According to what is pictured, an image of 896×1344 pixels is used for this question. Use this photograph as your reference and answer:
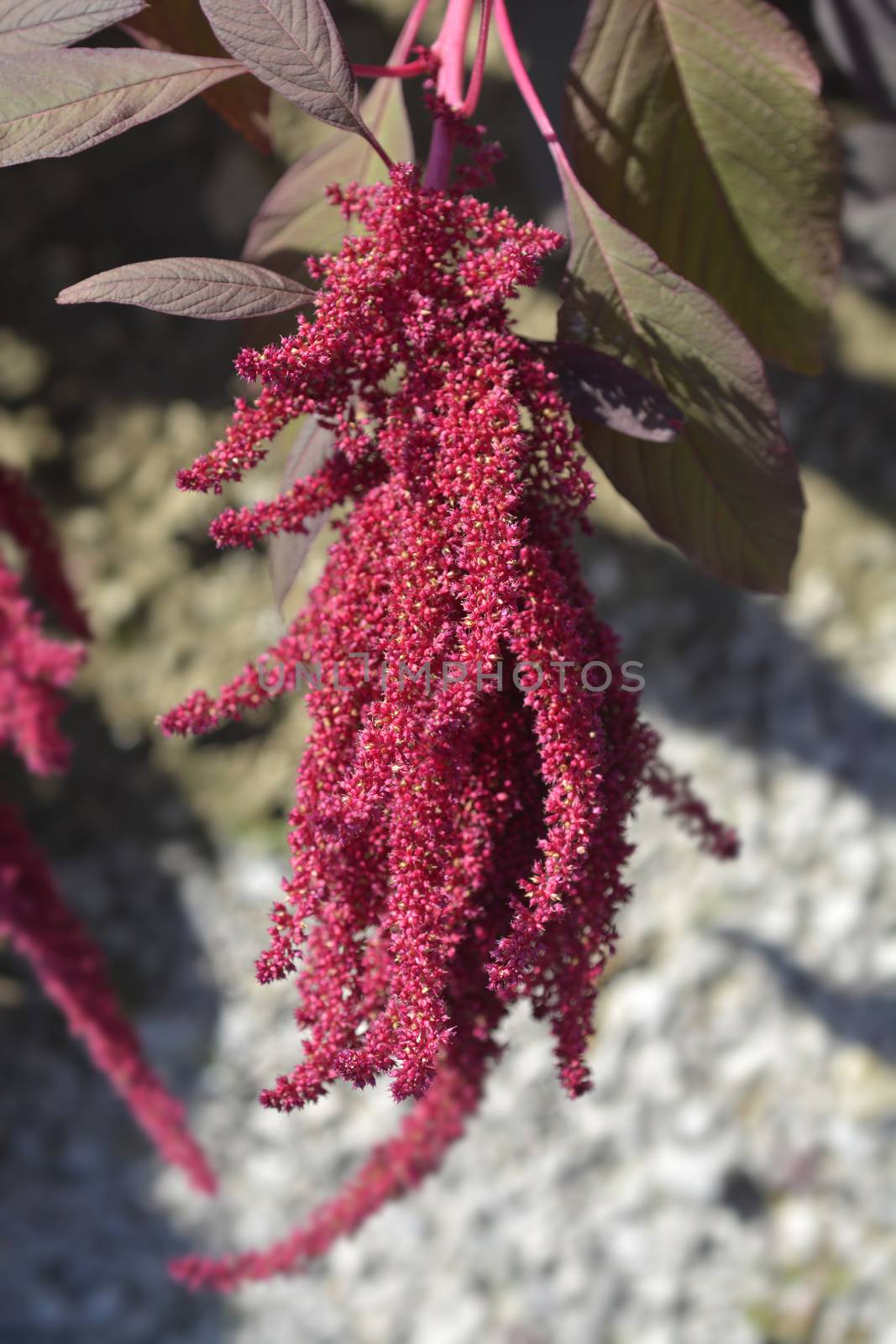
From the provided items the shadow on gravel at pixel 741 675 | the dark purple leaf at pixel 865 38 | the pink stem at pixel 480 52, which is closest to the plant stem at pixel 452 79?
the pink stem at pixel 480 52

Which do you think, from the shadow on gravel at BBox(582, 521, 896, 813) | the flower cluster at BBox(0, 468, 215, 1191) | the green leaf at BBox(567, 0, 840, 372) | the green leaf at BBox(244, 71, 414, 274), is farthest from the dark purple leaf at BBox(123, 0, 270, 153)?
the shadow on gravel at BBox(582, 521, 896, 813)

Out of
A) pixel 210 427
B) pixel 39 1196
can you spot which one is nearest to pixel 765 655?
pixel 210 427

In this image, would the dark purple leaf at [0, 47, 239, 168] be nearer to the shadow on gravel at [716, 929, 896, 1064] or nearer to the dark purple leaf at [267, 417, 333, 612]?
the dark purple leaf at [267, 417, 333, 612]

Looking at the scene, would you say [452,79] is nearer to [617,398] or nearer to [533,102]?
[533,102]

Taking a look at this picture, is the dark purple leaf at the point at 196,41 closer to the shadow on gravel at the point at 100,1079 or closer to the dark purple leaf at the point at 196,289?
the dark purple leaf at the point at 196,289

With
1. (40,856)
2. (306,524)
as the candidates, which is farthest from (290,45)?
(40,856)

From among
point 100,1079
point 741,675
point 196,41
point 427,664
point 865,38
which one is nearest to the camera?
point 427,664
